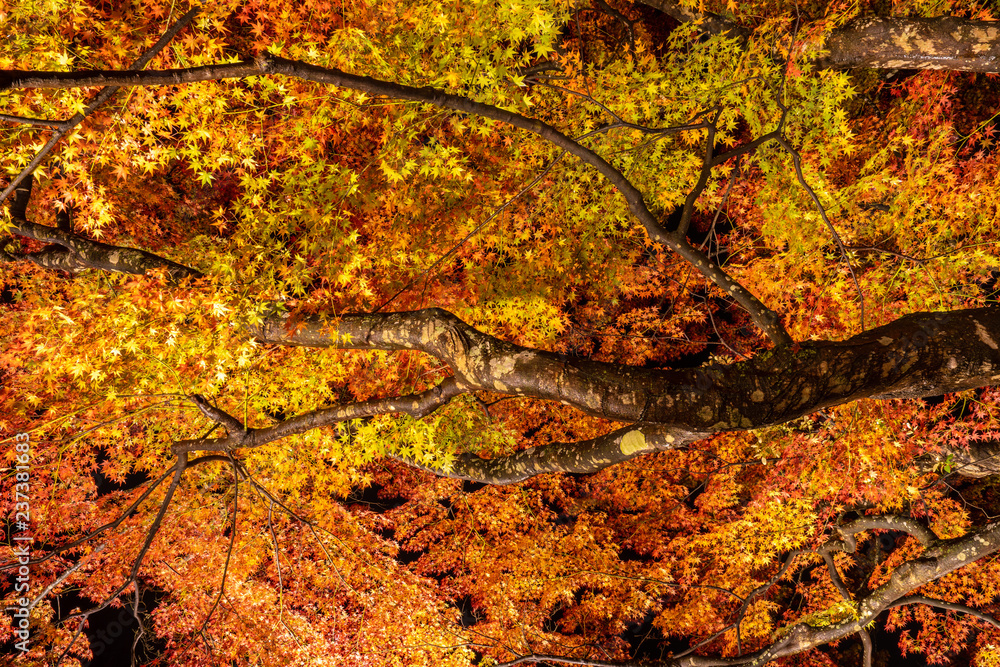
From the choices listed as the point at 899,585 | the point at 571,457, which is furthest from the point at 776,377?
the point at 899,585

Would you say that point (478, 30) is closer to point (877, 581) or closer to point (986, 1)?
point (986, 1)

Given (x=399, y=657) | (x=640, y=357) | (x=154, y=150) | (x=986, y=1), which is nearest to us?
(x=154, y=150)

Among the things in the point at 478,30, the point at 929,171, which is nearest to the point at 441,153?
the point at 478,30

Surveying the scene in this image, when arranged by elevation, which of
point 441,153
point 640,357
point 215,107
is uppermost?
point 640,357

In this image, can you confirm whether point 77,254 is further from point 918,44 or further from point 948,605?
point 948,605

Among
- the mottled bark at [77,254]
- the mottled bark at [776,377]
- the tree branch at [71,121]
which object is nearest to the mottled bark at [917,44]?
the mottled bark at [776,377]

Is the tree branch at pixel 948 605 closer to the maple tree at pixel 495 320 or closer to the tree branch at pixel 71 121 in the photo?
the maple tree at pixel 495 320

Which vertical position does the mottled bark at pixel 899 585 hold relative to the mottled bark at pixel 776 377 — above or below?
below
